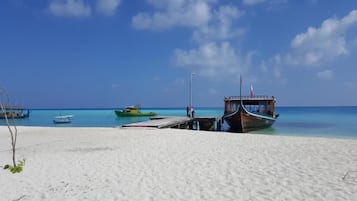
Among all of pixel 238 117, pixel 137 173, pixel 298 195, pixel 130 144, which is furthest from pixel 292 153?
pixel 238 117

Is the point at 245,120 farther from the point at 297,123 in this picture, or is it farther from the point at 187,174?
the point at 297,123

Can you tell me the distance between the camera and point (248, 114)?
2492 cm

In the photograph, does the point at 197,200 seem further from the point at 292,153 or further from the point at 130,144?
the point at 130,144

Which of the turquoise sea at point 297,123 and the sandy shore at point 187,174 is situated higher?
the sandy shore at point 187,174

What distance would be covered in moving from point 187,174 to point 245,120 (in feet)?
61.5

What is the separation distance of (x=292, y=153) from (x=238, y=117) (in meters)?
15.4

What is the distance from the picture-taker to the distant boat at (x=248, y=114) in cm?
2472

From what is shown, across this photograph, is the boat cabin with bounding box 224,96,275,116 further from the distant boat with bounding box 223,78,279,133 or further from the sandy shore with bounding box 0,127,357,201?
the sandy shore with bounding box 0,127,357,201

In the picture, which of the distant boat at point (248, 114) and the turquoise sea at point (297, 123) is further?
the turquoise sea at point (297, 123)

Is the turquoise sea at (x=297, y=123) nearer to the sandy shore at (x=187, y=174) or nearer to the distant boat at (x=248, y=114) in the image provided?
the distant boat at (x=248, y=114)

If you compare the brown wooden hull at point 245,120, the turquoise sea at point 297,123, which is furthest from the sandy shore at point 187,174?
the turquoise sea at point 297,123

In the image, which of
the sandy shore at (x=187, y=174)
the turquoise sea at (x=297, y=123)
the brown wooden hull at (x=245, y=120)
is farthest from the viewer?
the turquoise sea at (x=297, y=123)

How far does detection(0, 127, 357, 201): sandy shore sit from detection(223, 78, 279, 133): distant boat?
555 inches

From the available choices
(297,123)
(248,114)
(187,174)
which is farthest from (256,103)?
(187,174)
